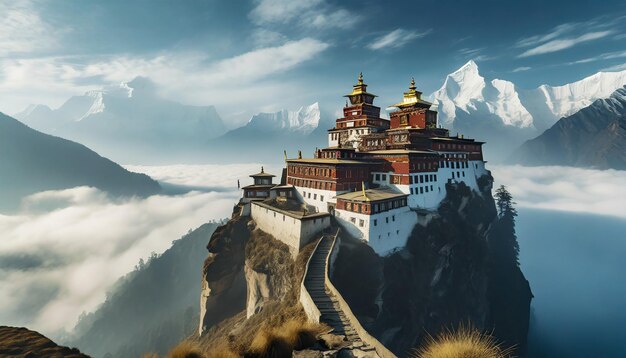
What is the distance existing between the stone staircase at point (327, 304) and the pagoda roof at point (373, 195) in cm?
667

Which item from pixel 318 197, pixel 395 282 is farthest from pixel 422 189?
pixel 318 197

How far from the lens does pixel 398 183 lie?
45.6 meters

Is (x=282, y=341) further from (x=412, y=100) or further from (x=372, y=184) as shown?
(x=412, y=100)

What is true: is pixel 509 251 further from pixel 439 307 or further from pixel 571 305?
pixel 571 305

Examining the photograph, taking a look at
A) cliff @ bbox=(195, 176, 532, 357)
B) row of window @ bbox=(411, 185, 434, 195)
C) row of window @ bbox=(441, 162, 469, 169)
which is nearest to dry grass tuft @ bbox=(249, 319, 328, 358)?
cliff @ bbox=(195, 176, 532, 357)

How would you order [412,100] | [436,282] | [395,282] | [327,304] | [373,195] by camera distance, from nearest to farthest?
[327,304] < [395,282] < [373,195] < [436,282] < [412,100]

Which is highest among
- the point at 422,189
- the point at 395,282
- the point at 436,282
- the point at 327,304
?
the point at 422,189

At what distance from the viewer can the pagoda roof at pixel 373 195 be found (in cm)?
3841

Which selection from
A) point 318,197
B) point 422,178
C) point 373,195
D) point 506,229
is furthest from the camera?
point 506,229

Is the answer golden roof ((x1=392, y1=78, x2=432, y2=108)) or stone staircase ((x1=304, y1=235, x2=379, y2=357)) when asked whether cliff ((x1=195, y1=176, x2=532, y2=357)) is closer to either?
stone staircase ((x1=304, y1=235, x2=379, y2=357))

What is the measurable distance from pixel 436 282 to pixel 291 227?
24.7m

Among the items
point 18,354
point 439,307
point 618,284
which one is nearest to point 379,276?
point 439,307

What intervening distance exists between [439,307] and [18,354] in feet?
155

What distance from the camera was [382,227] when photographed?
3947cm
